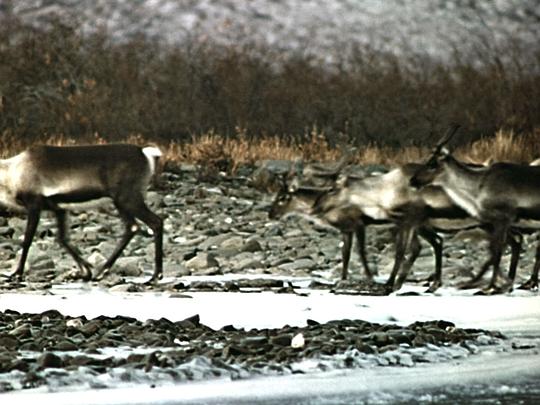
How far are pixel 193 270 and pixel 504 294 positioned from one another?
2327 mm

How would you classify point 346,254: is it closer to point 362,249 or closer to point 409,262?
point 362,249

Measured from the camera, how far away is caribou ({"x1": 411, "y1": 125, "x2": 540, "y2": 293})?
8828mm

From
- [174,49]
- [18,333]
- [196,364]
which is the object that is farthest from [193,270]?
[174,49]

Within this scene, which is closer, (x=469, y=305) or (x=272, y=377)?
(x=272, y=377)

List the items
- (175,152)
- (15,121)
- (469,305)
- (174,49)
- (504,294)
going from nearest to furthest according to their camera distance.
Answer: (469,305) → (504,294) → (175,152) → (15,121) → (174,49)

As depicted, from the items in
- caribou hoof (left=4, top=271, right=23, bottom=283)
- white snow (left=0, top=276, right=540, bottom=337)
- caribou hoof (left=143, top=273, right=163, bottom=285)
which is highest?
white snow (left=0, top=276, right=540, bottom=337)

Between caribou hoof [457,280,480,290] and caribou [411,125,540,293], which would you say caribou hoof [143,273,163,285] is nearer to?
caribou [411,125,540,293]

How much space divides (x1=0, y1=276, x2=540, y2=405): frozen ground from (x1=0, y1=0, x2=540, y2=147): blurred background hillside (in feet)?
29.7

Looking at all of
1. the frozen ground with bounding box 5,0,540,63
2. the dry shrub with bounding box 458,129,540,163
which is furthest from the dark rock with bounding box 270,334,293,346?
the frozen ground with bounding box 5,0,540,63

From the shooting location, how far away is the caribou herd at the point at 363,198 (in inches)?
352

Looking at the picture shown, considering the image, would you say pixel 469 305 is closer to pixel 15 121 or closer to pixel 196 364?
pixel 196 364

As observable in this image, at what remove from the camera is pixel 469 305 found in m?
7.99

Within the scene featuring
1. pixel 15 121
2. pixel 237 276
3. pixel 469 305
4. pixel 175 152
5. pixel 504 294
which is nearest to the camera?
pixel 469 305

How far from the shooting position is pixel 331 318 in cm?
737
